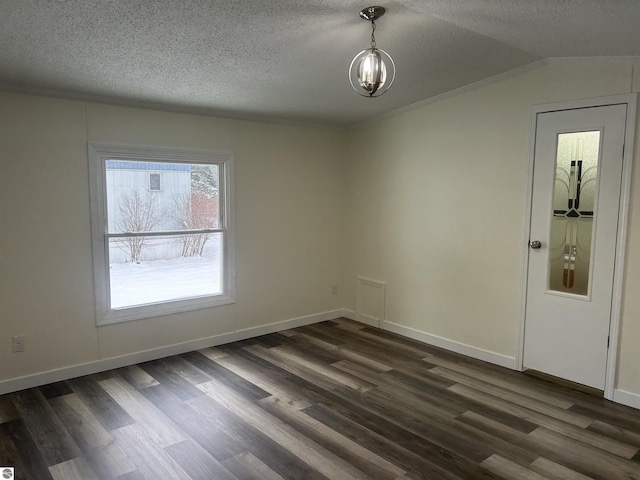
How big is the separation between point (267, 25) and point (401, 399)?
8.88 feet

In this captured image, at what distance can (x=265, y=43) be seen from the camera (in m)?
2.84

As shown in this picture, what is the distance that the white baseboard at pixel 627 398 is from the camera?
124 inches

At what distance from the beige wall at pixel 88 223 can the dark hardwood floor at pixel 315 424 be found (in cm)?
37

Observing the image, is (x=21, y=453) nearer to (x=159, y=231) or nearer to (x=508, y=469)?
(x=159, y=231)

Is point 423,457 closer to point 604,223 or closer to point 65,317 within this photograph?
point 604,223

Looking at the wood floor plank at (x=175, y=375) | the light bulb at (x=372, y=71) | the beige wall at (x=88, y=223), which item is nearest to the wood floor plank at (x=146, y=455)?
the wood floor plank at (x=175, y=375)

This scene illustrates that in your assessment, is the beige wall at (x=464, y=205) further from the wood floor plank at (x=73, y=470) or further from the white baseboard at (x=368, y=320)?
the wood floor plank at (x=73, y=470)

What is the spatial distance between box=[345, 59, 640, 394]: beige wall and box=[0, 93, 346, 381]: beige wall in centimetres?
68

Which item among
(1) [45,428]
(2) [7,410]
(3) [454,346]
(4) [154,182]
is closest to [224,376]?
(1) [45,428]

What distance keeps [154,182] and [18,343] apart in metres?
1.67

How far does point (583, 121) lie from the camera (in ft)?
10.9

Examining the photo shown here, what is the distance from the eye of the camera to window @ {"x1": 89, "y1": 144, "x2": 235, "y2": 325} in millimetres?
Result: 3783

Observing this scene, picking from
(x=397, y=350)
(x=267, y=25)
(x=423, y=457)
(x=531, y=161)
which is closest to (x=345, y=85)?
(x=267, y=25)

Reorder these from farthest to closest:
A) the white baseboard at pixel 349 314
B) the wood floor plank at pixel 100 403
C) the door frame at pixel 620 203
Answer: the white baseboard at pixel 349 314 < the door frame at pixel 620 203 < the wood floor plank at pixel 100 403
